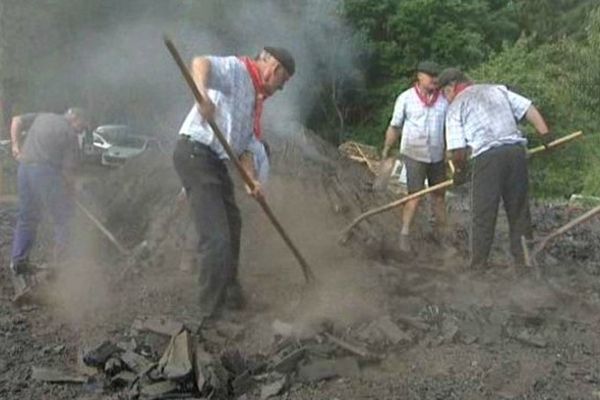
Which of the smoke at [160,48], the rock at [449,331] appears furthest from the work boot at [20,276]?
the smoke at [160,48]

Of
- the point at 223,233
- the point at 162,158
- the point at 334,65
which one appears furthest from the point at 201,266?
the point at 334,65

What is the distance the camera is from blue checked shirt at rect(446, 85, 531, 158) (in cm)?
777

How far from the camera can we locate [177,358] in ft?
16.7

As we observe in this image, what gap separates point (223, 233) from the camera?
626 centimetres

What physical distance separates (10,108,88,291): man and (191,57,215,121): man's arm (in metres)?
2.50

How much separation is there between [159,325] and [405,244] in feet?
12.3

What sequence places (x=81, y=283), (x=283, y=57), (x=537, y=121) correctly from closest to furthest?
(x=283, y=57) < (x=81, y=283) < (x=537, y=121)

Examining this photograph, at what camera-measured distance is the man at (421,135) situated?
904 centimetres

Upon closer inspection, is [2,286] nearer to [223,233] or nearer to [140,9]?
[223,233]

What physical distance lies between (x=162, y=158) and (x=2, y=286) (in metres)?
3.05

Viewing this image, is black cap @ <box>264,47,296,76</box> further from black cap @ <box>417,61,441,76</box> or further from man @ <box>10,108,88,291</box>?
black cap @ <box>417,61,441,76</box>

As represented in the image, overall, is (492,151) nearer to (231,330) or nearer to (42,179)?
(231,330)

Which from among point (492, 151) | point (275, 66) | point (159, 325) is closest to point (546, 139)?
point (492, 151)

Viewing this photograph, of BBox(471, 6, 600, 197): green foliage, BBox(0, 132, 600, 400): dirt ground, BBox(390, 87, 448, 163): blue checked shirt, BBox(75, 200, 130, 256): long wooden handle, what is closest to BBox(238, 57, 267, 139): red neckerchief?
BBox(0, 132, 600, 400): dirt ground
